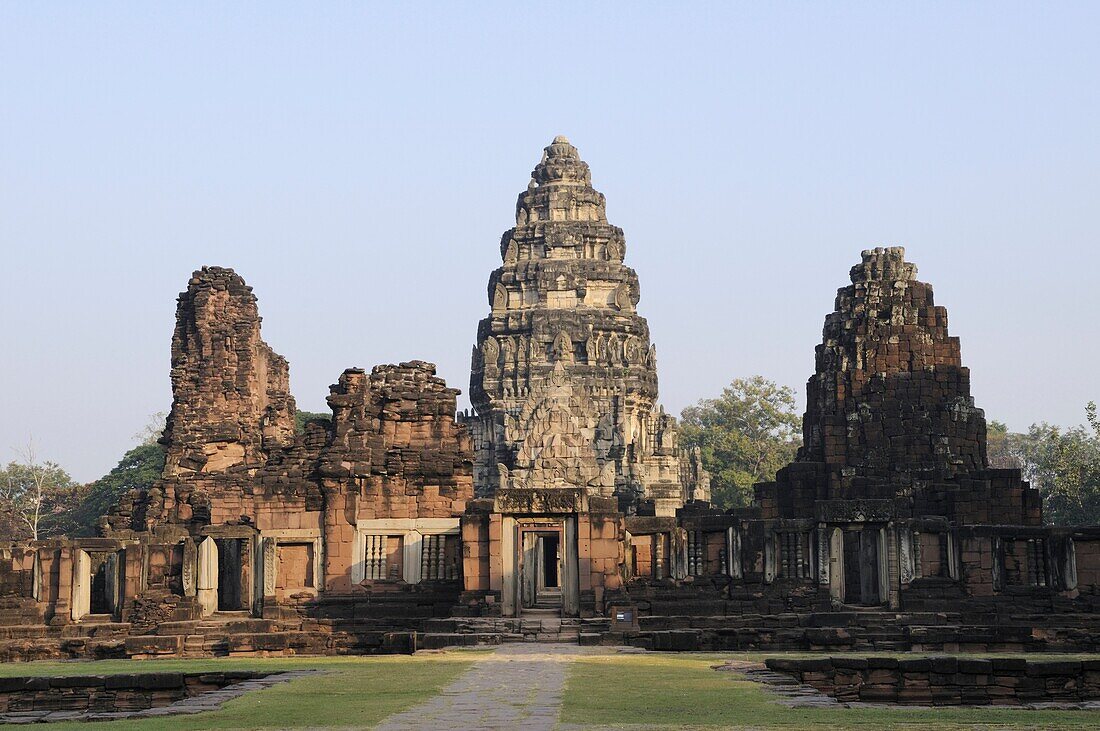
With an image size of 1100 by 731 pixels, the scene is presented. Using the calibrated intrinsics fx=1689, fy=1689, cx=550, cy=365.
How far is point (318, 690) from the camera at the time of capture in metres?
18.8

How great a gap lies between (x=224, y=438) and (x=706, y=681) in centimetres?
2828

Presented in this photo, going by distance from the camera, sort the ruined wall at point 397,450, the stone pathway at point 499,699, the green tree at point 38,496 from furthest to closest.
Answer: the green tree at point 38,496 → the ruined wall at point 397,450 → the stone pathway at point 499,699

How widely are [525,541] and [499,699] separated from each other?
55.4ft

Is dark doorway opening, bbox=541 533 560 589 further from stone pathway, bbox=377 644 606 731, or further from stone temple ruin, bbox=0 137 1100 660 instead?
stone pathway, bbox=377 644 606 731

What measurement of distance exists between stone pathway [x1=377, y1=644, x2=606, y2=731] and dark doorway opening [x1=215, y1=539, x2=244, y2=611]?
43.7 feet

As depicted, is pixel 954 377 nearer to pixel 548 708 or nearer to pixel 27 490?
pixel 548 708

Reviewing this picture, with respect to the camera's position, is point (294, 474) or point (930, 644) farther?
point (294, 474)

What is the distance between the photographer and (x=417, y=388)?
122 ft

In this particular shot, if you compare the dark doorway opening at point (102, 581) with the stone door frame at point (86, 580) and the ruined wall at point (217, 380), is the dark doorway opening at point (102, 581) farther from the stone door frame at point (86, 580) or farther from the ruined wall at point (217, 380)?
the ruined wall at point (217, 380)

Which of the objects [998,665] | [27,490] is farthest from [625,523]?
[27,490]

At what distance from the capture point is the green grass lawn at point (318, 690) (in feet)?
52.3

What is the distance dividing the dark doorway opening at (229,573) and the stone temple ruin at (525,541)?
5 cm

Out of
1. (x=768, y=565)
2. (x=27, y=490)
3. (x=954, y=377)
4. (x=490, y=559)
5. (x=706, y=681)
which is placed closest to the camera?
(x=706, y=681)

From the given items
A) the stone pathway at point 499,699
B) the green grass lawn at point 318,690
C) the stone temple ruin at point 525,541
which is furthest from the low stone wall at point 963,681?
the stone temple ruin at point 525,541
